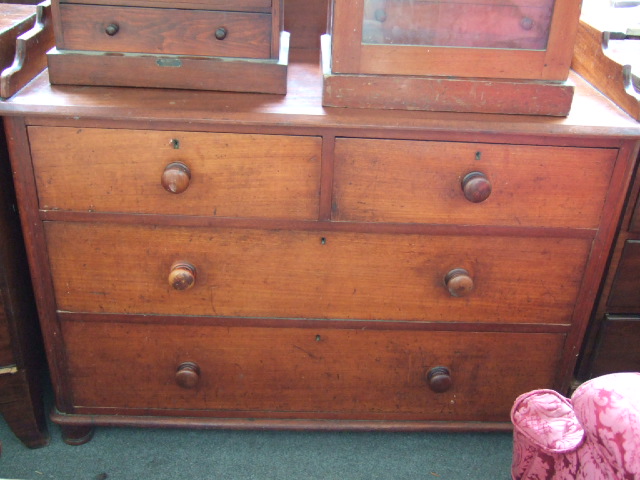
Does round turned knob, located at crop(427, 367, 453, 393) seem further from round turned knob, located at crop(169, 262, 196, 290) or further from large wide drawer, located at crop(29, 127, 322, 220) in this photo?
round turned knob, located at crop(169, 262, 196, 290)

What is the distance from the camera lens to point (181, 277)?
1306mm

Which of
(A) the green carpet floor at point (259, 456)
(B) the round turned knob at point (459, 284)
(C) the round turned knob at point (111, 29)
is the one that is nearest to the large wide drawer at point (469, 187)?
(B) the round turned knob at point (459, 284)

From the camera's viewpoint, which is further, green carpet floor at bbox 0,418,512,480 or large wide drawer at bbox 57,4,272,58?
green carpet floor at bbox 0,418,512,480

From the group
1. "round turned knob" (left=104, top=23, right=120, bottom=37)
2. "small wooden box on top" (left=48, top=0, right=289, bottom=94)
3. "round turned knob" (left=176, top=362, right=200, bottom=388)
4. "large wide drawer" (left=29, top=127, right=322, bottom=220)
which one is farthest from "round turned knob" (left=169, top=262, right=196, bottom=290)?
"round turned knob" (left=104, top=23, right=120, bottom=37)

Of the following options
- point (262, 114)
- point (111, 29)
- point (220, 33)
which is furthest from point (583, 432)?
point (111, 29)

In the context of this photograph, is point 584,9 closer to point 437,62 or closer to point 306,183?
point 437,62

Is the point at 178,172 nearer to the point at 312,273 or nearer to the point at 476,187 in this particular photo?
the point at 312,273

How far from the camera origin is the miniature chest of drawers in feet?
4.07

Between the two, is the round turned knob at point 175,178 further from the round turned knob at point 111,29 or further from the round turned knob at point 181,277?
the round turned knob at point 111,29

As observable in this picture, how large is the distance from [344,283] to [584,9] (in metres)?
1.01

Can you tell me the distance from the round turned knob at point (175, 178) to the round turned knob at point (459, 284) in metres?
0.59

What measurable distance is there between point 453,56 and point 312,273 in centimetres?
53

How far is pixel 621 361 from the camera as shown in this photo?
1570 mm

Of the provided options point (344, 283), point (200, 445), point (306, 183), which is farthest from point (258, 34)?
point (200, 445)
